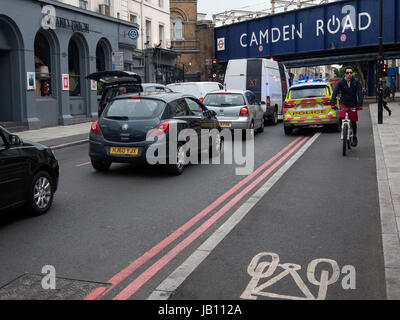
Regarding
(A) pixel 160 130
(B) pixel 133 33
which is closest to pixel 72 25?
(B) pixel 133 33

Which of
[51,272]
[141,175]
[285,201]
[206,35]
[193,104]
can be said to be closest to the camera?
[51,272]

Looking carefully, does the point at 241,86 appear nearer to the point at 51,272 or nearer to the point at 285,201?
the point at 285,201

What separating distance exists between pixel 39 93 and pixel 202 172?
15.0 metres

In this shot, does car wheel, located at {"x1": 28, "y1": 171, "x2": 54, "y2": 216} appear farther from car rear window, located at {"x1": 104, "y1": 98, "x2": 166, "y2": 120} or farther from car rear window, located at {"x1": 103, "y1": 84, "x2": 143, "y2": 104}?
car rear window, located at {"x1": 103, "y1": 84, "x2": 143, "y2": 104}

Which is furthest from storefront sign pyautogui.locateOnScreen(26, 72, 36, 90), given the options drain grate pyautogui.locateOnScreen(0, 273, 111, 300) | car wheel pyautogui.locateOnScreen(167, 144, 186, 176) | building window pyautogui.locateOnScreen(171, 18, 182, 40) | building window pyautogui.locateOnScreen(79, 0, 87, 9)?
building window pyautogui.locateOnScreen(171, 18, 182, 40)

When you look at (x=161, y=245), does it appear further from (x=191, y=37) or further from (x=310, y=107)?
(x=191, y=37)

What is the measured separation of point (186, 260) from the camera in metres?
5.08

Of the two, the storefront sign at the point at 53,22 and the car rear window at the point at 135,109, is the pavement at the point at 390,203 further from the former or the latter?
the storefront sign at the point at 53,22

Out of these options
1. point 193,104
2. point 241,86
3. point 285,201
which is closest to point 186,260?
point 285,201

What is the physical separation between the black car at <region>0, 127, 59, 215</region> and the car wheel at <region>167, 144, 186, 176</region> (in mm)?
2883

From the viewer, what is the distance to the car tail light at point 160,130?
9586 mm

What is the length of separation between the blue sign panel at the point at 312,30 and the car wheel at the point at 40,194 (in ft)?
101

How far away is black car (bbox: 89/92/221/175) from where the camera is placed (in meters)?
9.61

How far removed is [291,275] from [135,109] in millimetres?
6081
